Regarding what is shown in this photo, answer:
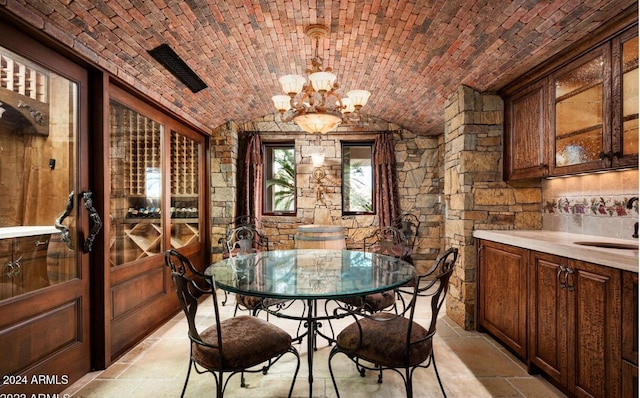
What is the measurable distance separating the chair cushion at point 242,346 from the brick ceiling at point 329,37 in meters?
1.91

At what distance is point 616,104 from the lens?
1864 mm

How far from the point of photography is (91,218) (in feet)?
7.09

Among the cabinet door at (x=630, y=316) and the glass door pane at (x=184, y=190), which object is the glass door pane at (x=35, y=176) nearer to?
the glass door pane at (x=184, y=190)

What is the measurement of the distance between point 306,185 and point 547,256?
336 centimetres

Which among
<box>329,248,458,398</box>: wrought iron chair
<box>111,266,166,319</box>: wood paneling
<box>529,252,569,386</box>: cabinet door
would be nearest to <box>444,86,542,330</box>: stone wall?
<box>529,252,569,386</box>: cabinet door

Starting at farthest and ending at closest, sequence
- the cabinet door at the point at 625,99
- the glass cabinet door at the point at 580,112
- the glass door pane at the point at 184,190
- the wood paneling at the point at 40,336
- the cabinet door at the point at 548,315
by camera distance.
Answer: the glass door pane at the point at 184,190, the glass cabinet door at the point at 580,112, the cabinet door at the point at 548,315, the cabinet door at the point at 625,99, the wood paneling at the point at 40,336

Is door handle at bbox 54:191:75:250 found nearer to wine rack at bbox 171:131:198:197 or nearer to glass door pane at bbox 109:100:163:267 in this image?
glass door pane at bbox 109:100:163:267

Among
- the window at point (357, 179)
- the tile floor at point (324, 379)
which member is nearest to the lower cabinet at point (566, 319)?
the tile floor at point (324, 379)

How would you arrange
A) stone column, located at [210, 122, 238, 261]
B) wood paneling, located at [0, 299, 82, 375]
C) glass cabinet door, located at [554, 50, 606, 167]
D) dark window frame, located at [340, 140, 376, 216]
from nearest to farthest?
wood paneling, located at [0, 299, 82, 375]
glass cabinet door, located at [554, 50, 606, 167]
stone column, located at [210, 122, 238, 261]
dark window frame, located at [340, 140, 376, 216]

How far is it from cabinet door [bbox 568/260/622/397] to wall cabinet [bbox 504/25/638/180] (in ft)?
2.32

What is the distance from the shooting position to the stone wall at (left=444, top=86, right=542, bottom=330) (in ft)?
9.48

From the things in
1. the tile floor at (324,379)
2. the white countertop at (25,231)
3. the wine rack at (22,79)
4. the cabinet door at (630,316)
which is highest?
the wine rack at (22,79)

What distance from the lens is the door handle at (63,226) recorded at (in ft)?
6.64

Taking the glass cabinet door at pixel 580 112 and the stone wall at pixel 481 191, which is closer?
the glass cabinet door at pixel 580 112
